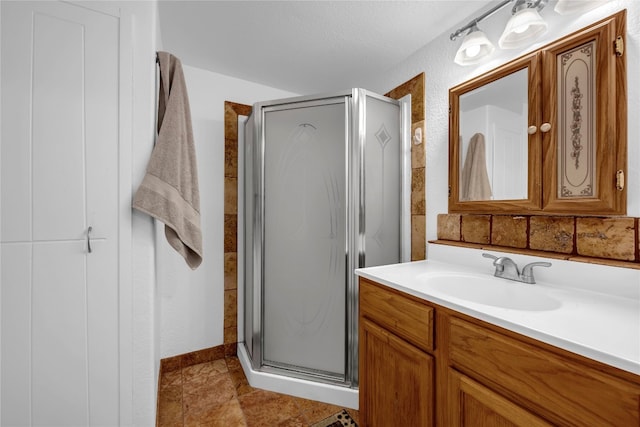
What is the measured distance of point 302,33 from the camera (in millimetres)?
1576

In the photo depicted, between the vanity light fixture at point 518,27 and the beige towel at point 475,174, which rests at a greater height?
the vanity light fixture at point 518,27

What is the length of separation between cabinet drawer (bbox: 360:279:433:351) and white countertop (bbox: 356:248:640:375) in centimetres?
4

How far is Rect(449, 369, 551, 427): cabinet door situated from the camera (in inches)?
27.1

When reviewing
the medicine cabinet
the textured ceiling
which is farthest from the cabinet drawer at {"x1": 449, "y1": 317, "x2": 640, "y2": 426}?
the textured ceiling

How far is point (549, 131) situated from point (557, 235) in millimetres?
433

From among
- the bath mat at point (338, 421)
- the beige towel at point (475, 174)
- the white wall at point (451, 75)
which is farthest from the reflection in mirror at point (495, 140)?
the bath mat at point (338, 421)

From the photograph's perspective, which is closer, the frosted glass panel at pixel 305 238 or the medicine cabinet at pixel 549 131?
the medicine cabinet at pixel 549 131

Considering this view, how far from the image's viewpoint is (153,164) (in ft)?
3.63

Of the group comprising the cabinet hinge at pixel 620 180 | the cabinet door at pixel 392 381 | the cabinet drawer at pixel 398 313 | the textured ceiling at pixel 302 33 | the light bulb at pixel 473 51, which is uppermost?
the textured ceiling at pixel 302 33

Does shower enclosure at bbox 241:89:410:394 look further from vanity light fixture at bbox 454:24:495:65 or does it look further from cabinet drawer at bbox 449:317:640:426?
cabinet drawer at bbox 449:317:640:426

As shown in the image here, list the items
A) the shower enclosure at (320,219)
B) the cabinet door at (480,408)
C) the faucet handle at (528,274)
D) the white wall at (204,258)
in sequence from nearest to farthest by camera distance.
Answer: the cabinet door at (480,408) → the faucet handle at (528,274) → the shower enclosure at (320,219) → the white wall at (204,258)

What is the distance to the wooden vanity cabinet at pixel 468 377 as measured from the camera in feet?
1.87

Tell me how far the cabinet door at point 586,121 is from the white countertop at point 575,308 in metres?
0.24

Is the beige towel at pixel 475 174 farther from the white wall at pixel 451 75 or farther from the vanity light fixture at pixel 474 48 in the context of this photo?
the vanity light fixture at pixel 474 48
